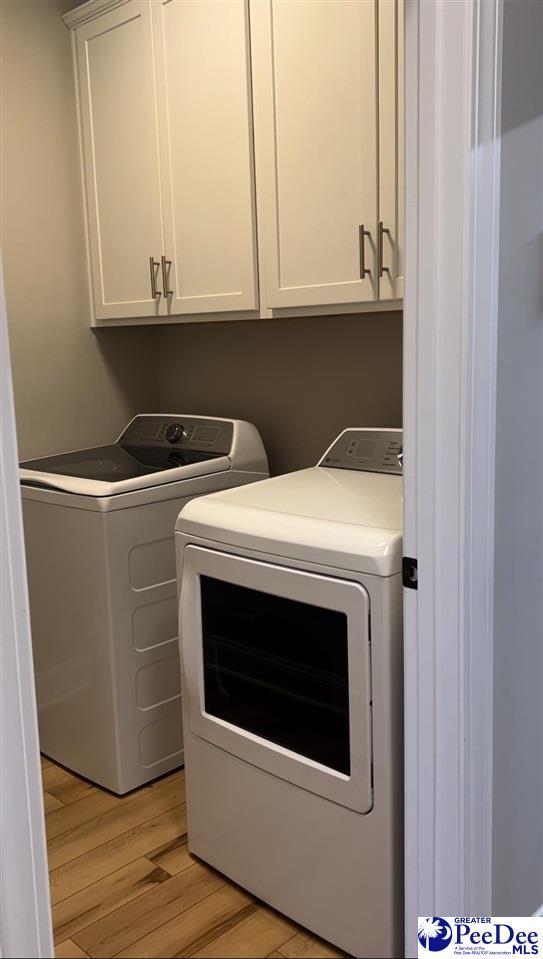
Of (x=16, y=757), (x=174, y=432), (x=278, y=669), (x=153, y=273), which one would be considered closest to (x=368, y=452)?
(x=278, y=669)

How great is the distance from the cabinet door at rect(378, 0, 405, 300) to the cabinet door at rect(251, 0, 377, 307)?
0.03 m

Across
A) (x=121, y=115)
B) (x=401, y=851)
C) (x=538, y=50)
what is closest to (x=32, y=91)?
(x=121, y=115)

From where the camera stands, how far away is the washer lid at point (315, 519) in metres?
1.51

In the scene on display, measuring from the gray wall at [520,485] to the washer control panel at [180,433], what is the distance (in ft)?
4.15

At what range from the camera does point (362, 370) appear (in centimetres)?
239

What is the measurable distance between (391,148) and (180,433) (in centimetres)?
120

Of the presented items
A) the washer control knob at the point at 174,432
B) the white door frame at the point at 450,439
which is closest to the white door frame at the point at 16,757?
the white door frame at the point at 450,439

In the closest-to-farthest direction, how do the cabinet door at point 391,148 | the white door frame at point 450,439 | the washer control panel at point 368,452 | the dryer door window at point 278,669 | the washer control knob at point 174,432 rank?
the white door frame at point 450,439 < the dryer door window at point 278,669 < the cabinet door at point 391,148 < the washer control panel at point 368,452 < the washer control knob at point 174,432

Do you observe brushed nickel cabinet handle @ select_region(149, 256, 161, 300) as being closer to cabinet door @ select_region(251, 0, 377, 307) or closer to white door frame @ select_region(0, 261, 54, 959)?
cabinet door @ select_region(251, 0, 377, 307)

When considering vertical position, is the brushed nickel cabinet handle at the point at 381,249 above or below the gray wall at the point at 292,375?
above

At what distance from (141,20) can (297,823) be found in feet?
7.17

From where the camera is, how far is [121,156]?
8.27 feet

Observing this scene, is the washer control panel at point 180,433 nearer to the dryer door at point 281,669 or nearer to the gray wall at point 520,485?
the dryer door at point 281,669

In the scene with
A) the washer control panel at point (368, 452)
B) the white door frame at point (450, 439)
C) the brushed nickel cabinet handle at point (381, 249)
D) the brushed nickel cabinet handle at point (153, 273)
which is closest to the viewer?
the white door frame at point (450, 439)
